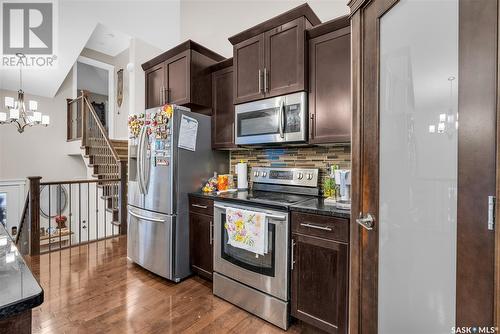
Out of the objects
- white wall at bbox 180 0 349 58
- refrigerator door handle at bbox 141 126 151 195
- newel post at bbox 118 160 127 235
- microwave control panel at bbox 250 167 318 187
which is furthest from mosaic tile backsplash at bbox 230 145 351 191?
newel post at bbox 118 160 127 235

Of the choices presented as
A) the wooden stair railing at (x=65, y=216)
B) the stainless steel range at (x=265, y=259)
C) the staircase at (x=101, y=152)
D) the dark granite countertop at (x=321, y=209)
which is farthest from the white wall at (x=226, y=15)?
the staircase at (x=101, y=152)

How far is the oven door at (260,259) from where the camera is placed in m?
1.82

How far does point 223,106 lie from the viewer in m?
2.78

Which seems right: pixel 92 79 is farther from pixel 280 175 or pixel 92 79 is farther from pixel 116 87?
pixel 280 175

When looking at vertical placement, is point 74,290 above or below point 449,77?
below

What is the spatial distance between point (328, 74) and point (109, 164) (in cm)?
478

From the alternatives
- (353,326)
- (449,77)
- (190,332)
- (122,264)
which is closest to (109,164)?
(122,264)

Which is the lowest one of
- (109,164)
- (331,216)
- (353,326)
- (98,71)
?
(353,326)

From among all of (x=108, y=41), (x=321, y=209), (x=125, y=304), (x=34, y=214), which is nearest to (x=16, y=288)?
(x=321, y=209)

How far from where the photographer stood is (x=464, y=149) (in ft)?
2.63

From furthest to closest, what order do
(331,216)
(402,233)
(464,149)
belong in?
(331,216)
(402,233)
(464,149)

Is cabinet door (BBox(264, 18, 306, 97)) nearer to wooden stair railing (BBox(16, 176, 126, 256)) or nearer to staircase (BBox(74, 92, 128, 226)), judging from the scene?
wooden stair railing (BBox(16, 176, 126, 256))

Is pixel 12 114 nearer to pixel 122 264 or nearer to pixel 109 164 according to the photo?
pixel 109 164

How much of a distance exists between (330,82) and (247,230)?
4.49ft
